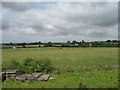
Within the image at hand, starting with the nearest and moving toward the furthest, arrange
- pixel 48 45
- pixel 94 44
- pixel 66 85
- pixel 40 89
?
pixel 40 89 < pixel 66 85 < pixel 48 45 < pixel 94 44

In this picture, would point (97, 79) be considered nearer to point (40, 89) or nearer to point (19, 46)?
point (40, 89)

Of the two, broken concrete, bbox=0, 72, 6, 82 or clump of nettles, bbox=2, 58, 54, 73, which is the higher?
clump of nettles, bbox=2, 58, 54, 73

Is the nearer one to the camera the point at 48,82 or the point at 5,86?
the point at 5,86

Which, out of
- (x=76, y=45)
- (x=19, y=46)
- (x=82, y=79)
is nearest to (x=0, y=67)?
(x=82, y=79)

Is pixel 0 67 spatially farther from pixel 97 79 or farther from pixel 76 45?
→ pixel 76 45

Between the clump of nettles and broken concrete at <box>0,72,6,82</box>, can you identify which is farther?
the clump of nettles

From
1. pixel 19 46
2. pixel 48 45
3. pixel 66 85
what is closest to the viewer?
pixel 66 85

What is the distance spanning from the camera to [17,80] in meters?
15.9

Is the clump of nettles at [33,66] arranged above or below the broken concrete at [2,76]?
above

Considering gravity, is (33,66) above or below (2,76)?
above

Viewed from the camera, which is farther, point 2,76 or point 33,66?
point 33,66

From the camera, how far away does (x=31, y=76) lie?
1617cm

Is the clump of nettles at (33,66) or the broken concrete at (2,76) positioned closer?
the broken concrete at (2,76)

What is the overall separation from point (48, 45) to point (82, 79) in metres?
80.9
